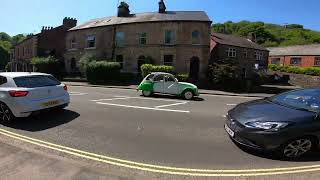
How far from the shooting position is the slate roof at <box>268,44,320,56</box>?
189 feet

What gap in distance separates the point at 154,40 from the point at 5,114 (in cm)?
2793

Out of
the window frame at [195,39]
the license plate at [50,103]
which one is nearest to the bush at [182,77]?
the window frame at [195,39]

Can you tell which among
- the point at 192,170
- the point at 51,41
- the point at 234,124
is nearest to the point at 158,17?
the point at 51,41

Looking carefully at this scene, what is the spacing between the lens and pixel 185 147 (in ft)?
24.1

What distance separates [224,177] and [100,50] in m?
37.2

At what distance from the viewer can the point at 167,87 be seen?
738 inches

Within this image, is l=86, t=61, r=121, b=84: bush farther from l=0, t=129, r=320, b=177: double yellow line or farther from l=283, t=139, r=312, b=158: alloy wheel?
l=283, t=139, r=312, b=158: alloy wheel

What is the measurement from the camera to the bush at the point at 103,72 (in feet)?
111

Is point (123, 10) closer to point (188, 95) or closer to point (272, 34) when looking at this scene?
point (188, 95)

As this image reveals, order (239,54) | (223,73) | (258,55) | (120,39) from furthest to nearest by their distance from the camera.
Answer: (258,55)
(239,54)
(120,39)
(223,73)

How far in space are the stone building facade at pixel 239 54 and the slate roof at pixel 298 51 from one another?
12351mm

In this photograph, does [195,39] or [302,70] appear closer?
[195,39]

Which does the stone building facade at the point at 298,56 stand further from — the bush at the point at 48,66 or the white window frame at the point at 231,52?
the bush at the point at 48,66

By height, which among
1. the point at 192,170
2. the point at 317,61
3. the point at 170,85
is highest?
the point at 317,61
